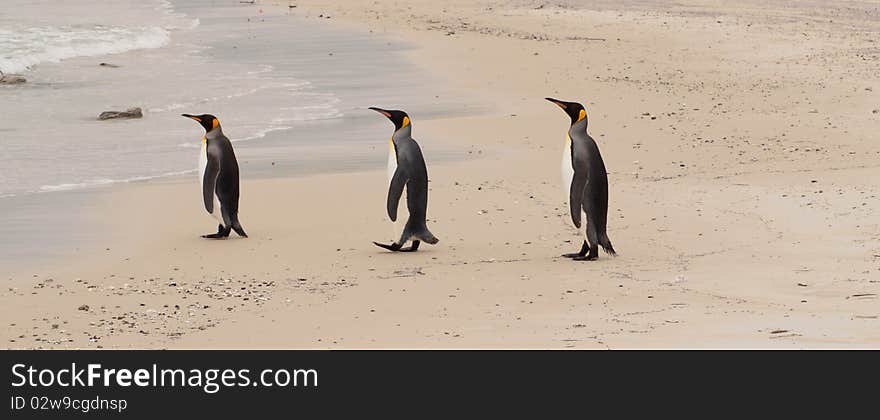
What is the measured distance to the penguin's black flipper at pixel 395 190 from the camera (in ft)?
30.3

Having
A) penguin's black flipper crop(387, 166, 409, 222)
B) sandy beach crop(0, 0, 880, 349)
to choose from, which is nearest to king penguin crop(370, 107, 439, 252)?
penguin's black flipper crop(387, 166, 409, 222)

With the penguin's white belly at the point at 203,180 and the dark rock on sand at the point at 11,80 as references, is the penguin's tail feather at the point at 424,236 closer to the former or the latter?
the penguin's white belly at the point at 203,180

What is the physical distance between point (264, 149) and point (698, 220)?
467 centimetres

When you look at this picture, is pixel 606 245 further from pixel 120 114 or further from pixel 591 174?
pixel 120 114

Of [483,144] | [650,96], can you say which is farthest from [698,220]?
[650,96]

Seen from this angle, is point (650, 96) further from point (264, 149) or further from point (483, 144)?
point (264, 149)

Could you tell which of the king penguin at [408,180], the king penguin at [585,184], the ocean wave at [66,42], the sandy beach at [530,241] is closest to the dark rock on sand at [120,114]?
the sandy beach at [530,241]

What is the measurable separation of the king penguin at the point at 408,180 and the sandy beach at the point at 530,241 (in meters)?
0.20

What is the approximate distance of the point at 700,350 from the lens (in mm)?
5656

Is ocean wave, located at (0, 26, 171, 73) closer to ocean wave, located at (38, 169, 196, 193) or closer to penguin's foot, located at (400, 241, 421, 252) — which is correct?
ocean wave, located at (38, 169, 196, 193)

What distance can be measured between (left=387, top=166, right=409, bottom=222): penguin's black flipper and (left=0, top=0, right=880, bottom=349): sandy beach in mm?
294

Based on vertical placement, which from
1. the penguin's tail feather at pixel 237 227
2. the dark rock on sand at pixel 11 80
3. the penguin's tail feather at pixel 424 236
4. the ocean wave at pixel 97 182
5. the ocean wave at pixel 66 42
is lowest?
the ocean wave at pixel 66 42

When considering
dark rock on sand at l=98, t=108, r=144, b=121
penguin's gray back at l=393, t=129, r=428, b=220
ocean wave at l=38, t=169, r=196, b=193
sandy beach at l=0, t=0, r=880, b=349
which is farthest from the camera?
dark rock on sand at l=98, t=108, r=144, b=121

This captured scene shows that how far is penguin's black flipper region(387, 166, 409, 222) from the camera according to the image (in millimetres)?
9242
